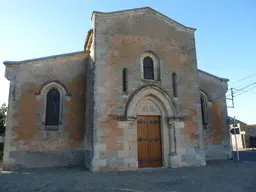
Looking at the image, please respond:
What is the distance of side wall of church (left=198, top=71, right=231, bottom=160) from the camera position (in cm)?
1325

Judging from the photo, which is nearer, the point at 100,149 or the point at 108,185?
the point at 108,185

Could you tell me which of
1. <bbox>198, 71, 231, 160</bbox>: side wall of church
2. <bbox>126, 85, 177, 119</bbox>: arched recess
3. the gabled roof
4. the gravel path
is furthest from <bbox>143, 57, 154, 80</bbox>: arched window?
the gravel path

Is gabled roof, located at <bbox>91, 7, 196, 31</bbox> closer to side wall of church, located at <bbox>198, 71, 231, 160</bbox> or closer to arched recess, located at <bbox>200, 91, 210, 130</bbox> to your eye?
side wall of church, located at <bbox>198, 71, 231, 160</bbox>

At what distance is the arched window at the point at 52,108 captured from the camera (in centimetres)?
1110

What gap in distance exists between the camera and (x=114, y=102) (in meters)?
9.55

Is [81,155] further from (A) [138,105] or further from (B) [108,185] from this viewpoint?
(B) [108,185]

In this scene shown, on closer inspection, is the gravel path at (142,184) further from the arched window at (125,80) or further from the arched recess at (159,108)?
the arched window at (125,80)

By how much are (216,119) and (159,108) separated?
529cm

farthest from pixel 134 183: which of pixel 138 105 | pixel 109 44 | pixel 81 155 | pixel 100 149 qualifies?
pixel 109 44

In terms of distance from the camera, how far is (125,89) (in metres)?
9.91

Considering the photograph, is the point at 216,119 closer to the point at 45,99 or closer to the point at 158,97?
the point at 158,97

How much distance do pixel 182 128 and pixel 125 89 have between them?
332cm

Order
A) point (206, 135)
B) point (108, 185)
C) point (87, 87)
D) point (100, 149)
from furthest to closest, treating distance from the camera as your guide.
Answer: point (206, 135) → point (87, 87) → point (100, 149) → point (108, 185)

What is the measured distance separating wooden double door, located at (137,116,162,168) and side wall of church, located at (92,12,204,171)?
0.38 meters
